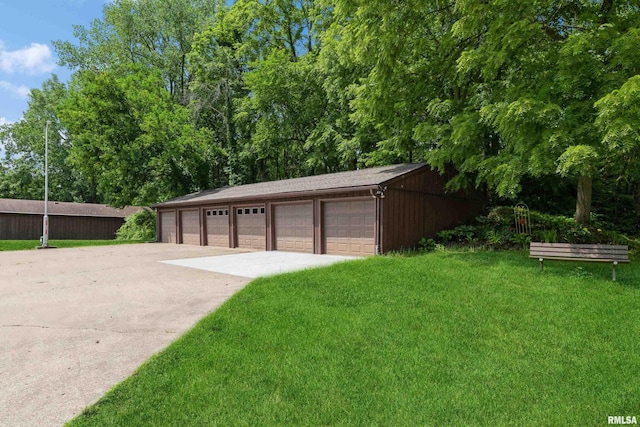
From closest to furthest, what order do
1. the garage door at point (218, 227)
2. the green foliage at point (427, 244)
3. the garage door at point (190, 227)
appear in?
the green foliage at point (427, 244) → the garage door at point (218, 227) → the garage door at point (190, 227)

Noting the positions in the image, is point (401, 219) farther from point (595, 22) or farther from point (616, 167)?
point (595, 22)

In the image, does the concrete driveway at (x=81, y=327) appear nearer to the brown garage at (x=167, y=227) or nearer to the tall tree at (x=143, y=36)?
the brown garage at (x=167, y=227)

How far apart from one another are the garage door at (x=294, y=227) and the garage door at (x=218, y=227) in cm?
342

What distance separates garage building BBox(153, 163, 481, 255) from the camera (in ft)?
36.2

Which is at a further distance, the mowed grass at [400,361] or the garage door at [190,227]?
the garage door at [190,227]

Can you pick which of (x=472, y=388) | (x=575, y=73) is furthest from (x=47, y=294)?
(x=575, y=73)

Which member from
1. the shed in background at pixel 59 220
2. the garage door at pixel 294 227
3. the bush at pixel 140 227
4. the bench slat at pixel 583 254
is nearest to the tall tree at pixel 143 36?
the bush at pixel 140 227

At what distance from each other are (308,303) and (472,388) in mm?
2788

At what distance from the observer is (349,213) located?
11.7m

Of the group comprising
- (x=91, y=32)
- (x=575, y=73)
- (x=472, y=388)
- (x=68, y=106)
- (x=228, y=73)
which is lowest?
(x=472, y=388)

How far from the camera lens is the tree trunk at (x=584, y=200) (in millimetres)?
9844

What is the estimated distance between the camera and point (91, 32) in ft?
101

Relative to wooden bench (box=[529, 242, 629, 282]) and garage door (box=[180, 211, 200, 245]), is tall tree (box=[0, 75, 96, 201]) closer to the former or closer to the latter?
garage door (box=[180, 211, 200, 245])

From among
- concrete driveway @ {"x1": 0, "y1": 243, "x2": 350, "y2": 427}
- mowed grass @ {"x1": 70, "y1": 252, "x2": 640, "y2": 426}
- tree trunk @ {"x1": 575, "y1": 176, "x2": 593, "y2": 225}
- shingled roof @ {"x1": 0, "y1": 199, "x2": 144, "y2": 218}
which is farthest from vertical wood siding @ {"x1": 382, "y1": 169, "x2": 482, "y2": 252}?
shingled roof @ {"x1": 0, "y1": 199, "x2": 144, "y2": 218}
